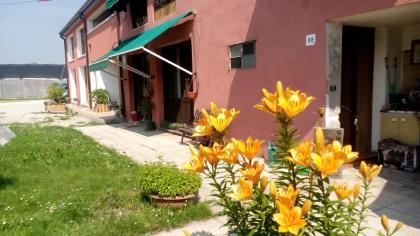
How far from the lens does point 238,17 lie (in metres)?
8.87

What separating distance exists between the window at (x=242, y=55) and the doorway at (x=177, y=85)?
3337 millimetres

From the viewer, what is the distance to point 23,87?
5384 cm

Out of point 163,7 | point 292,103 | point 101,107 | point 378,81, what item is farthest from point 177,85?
point 292,103

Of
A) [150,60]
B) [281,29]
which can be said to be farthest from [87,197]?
[150,60]

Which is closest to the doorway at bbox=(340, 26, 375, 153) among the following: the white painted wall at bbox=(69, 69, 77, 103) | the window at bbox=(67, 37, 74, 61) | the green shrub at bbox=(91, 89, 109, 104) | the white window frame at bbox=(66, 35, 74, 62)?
the green shrub at bbox=(91, 89, 109, 104)

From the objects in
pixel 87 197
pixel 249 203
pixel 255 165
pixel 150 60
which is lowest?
pixel 87 197

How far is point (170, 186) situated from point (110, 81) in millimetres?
17027

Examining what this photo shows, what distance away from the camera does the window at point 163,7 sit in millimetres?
→ 12458

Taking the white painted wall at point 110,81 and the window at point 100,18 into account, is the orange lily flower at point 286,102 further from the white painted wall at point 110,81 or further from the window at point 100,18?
the window at point 100,18

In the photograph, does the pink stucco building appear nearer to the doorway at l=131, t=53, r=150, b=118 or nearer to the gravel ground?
the doorway at l=131, t=53, r=150, b=118

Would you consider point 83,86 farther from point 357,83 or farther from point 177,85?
point 357,83

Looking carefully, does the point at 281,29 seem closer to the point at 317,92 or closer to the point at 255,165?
the point at 317,92

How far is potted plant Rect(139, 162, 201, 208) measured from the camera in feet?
17.6

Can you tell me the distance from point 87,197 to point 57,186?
1070 millimetres
